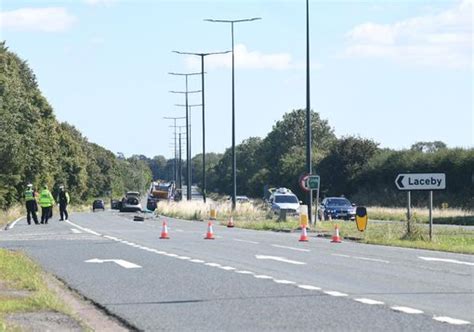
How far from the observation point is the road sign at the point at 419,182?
1208 inches

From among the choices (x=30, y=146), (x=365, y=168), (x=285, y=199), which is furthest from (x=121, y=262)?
(x=365, y=168)

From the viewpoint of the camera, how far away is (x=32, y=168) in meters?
83.6

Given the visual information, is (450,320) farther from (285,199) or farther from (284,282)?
(285,199)

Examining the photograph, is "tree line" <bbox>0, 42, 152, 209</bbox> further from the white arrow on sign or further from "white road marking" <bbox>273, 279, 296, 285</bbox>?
"white road marking" <bbox>273, 279, 296, 285</bbox>

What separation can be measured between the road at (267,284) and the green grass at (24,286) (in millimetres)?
584

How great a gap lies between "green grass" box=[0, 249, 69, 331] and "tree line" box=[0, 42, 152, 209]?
4359cm

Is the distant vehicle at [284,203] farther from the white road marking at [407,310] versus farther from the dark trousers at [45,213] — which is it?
the white road marking at [407,310]

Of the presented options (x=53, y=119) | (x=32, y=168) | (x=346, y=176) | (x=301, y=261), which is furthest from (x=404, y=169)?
(x=301, y=261)

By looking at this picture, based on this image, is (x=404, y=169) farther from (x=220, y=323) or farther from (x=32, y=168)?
(x=220, y=323)

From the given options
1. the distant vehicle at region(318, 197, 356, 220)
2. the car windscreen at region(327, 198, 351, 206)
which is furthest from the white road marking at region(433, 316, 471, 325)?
the car windscreen at region(327, 198, 351, 206)

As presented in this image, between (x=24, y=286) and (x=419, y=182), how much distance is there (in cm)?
1776

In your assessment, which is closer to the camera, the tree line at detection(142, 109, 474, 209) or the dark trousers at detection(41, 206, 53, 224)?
the dark trousers at detection(41, 206, 53, 224)

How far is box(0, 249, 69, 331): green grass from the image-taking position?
508 inches

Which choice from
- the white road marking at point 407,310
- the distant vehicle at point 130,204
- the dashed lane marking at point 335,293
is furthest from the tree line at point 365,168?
the white road marking at point 407,310
